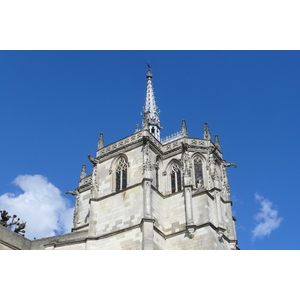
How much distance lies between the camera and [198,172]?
3731cm

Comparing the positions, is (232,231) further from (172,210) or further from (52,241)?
(52,241)

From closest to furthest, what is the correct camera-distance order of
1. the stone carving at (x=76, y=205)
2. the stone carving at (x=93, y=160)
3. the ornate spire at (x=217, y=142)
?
the stone carving at (x=93, y=160) → the ornate spire at (x=217, y=142) → the stone carving at (x=76, y=205)

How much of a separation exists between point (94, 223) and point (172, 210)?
5.83 meters

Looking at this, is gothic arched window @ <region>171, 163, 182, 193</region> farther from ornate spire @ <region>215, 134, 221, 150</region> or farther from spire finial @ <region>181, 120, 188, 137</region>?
ornate spire @ <region>215, 134, 221, 150</region>

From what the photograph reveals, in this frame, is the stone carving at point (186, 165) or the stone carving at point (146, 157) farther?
the stone carving at point (186, 165)

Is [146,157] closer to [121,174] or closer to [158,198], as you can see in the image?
[121,174]

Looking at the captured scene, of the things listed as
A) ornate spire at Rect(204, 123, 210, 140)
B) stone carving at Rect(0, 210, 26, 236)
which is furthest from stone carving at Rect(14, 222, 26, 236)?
ornate spire at Rect(204, 123, 210, 140)

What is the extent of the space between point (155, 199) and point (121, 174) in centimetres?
367

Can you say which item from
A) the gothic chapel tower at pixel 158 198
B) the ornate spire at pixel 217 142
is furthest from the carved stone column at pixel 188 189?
the ornate spire at pixel 217 142

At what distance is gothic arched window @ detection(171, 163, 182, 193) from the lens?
36.5 m

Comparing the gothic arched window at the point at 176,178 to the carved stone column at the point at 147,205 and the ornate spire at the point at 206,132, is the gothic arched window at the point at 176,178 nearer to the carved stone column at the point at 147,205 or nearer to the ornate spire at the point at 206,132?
the carved stone column at the point at 147,205

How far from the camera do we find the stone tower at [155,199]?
33.1 meters

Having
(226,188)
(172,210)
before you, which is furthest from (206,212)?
(226,188)

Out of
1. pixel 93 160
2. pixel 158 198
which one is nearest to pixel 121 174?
pixel 93 160
